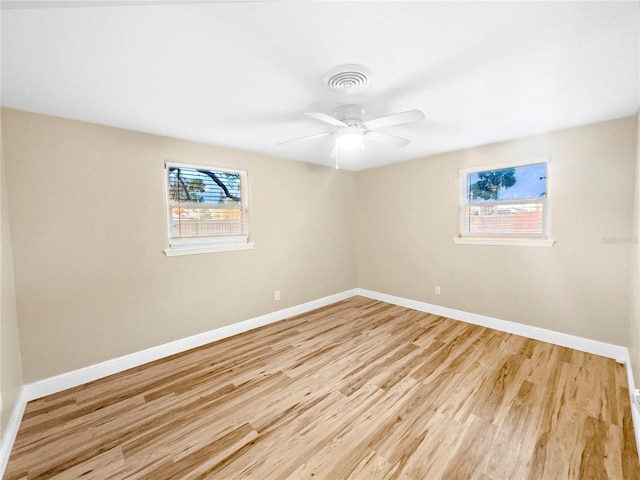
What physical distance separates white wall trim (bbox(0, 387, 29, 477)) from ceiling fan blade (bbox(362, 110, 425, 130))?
10.1ft

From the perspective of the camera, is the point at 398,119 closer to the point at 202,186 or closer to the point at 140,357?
the point at 202,186

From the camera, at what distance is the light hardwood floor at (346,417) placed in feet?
4.81

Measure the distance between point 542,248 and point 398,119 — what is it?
7.78ft

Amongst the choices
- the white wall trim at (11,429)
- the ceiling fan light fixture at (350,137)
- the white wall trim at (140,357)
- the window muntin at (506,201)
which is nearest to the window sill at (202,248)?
the white wall trim at (140,357)

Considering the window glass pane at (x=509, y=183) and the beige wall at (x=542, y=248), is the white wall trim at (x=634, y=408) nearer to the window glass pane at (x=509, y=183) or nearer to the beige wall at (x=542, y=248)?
the beige wall at (x=542, y=248)

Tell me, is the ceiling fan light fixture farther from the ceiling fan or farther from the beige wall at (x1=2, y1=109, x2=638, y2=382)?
the beige wall at (x1=2, y1=109, x2=638, y2=382)

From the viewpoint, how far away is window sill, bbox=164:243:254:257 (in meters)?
2.76

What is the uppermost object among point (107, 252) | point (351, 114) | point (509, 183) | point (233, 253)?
point (351, 114)

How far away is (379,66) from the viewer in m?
1.56

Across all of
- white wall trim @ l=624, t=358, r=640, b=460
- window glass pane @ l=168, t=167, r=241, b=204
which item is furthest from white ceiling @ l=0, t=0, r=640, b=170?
white wall trim @ l=624, t=358, r=640, b=460

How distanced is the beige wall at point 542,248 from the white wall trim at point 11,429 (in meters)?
4.13

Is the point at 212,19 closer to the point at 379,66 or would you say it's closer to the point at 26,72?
the point at 379,66

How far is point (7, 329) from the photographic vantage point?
1.77 metres

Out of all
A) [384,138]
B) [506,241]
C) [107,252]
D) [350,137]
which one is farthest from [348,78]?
[506,241]
